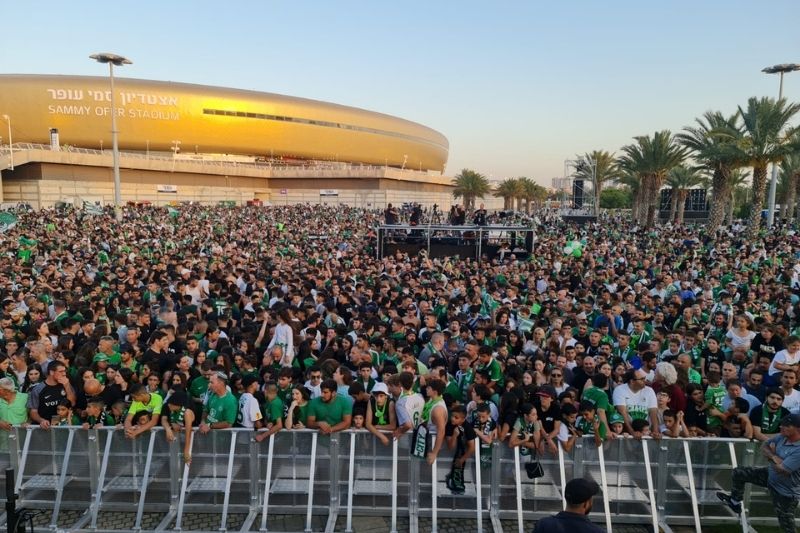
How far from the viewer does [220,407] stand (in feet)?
18.2

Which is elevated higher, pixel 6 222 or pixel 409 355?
pixel 6 222

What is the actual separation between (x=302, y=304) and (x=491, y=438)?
5540 millimetres

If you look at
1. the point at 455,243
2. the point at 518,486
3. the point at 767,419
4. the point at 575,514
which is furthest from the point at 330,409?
the point at 455,243

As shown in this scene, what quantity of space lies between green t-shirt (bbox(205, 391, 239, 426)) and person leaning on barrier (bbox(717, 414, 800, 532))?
195 inches

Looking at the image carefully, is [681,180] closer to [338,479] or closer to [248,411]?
[338,479]

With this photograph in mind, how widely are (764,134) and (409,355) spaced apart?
87.8ft

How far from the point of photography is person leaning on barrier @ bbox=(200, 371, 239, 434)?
5.49 m

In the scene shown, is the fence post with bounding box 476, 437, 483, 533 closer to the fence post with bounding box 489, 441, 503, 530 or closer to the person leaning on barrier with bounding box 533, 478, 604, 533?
the fence post with bounding box 489, 441, 503, 530

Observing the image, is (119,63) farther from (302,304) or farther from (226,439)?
(226,439)

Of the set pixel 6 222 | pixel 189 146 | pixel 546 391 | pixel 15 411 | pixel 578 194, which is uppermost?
pixel 189 146

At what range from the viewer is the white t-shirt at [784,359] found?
6.92m

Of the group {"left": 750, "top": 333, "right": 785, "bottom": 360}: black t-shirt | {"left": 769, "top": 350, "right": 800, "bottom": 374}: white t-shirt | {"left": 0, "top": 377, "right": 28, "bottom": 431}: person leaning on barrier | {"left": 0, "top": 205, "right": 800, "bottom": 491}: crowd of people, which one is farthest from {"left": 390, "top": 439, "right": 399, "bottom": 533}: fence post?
{"left": 750, "top": 333, "right": 785, "bottom": 360}: black t-shirt

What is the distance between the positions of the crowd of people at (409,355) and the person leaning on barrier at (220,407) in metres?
0.01

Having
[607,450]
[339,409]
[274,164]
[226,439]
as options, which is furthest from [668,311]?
[274,164]
